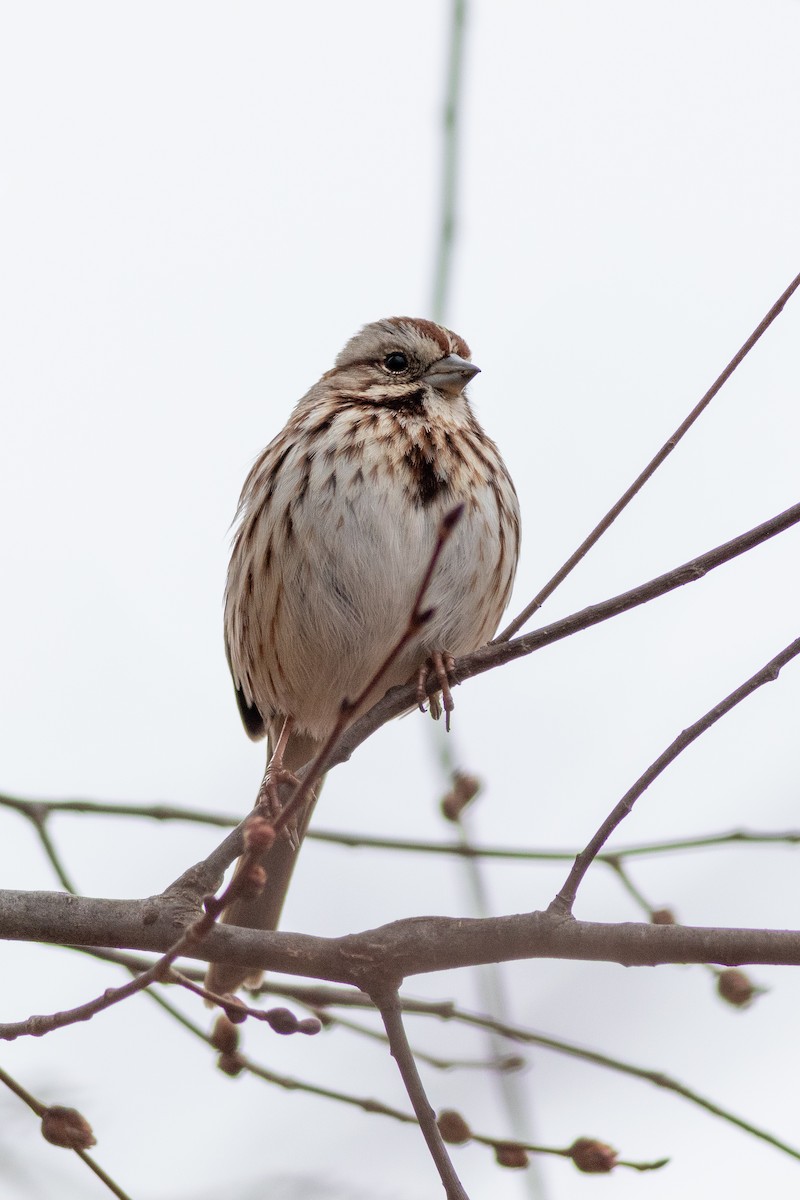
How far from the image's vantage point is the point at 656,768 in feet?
7.73

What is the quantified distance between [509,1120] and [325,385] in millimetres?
2767

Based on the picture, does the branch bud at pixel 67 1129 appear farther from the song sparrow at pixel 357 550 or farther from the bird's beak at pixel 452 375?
the bird's beak at pixel 452 375

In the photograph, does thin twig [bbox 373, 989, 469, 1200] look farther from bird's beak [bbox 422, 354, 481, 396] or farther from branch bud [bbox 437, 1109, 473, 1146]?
bird's beak [bbox 422, 354, 481, 396]

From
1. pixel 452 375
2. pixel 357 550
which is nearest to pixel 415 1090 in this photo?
pixel 357 550

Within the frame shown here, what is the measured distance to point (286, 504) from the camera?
412 cm

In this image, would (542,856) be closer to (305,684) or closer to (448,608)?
(448,608)

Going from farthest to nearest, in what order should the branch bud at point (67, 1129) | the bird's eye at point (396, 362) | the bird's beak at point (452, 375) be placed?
1. the bird's eye at point (396, 362)
2. the bird's beak at point (452, 375)
3. the branch bud at point (67, 1129)

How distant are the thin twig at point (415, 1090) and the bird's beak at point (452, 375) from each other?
240 centimetres

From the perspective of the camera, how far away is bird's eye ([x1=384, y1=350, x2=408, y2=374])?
4648mm

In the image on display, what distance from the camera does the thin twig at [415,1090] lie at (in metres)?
2.34

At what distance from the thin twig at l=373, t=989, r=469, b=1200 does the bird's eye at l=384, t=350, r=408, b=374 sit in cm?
256

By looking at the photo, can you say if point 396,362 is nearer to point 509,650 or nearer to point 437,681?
point 437,681

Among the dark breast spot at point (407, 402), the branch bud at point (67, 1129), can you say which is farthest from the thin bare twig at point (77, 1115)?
the dark breast spot at point (407, 402)

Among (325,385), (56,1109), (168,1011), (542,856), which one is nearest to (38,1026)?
(56,1109)
